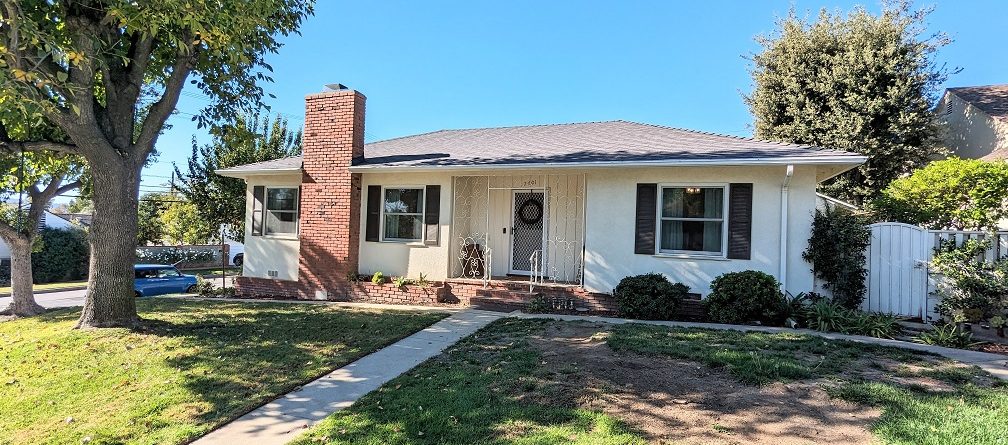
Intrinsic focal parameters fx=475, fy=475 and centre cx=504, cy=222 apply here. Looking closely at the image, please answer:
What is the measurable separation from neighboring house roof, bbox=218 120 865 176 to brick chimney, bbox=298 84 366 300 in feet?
1.63

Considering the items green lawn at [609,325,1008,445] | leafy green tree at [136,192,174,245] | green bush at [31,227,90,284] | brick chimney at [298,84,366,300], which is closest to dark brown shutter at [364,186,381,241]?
brick chimney at [298,84,366,300]

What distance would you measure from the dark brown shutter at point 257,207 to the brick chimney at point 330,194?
144 centimetres

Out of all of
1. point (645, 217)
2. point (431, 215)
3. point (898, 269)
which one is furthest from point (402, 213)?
point (898, 269)

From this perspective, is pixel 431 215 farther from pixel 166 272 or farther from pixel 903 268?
pixel 166 272

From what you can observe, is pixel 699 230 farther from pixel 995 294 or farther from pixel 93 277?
pixel 93 277

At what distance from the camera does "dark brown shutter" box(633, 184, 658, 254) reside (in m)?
8.74

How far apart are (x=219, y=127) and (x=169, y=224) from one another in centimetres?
2854

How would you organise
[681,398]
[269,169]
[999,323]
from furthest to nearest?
[269,169] < [999,323] < [681,398]

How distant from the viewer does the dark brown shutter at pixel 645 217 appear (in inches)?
344

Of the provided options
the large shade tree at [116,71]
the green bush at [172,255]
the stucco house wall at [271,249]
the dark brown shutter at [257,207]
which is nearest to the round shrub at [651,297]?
the large shade tree at [116,71]

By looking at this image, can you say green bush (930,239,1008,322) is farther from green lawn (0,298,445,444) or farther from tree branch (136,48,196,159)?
tree branch (136,48,196,159)

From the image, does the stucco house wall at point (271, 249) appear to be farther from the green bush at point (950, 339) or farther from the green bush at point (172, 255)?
the green bush at point (172, 255)

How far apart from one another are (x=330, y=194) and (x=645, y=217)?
6720 millimetres

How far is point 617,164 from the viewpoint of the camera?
331 inches
